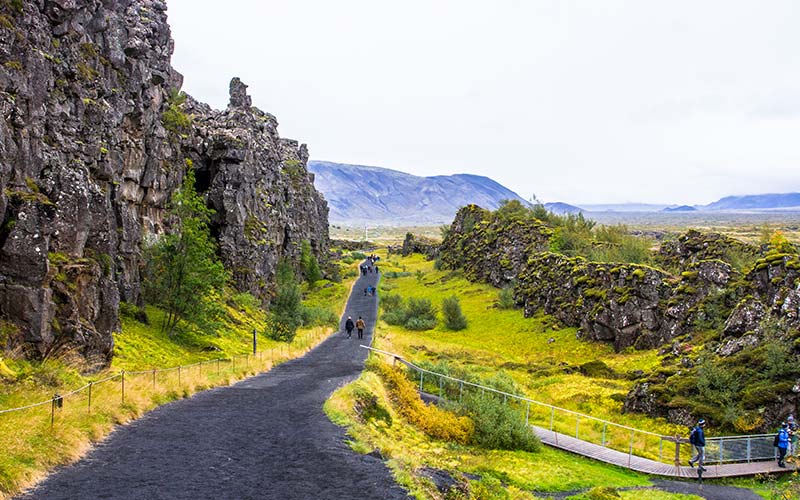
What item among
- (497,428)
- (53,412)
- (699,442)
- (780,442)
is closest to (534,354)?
(780,442)

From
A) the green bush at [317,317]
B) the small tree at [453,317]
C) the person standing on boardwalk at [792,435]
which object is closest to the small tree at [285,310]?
the green bush at [317,317]

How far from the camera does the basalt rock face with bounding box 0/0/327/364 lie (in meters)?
20.2

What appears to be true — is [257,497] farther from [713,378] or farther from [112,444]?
[713,378]

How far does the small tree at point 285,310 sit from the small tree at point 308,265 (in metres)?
19.1

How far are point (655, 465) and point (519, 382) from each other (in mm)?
16098

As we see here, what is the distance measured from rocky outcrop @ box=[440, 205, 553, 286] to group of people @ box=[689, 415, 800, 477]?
53.5 meters

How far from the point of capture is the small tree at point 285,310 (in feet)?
148

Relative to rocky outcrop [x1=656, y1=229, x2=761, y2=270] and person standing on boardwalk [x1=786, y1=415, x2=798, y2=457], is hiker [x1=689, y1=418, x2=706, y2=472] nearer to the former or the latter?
person standing on boardwalk [x1=786, y1=415, x2=798, y2=457]

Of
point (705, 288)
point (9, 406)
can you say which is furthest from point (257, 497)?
point (705, 288)

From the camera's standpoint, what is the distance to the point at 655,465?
23938 mm

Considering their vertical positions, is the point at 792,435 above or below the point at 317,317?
above

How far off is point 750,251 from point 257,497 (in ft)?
177

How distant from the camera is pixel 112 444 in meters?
15.6

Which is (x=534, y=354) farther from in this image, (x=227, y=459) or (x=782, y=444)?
(x=227, y=459)
